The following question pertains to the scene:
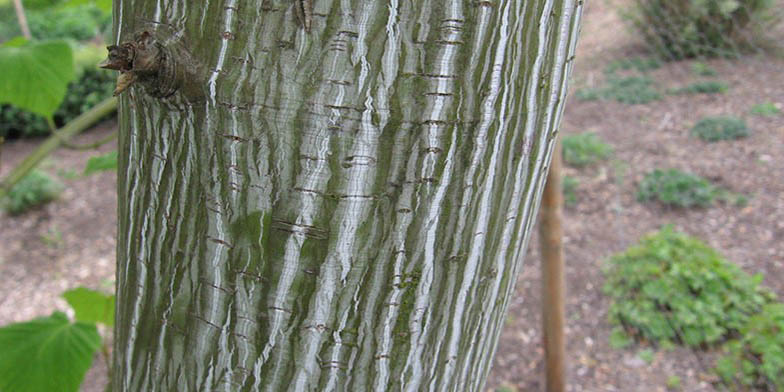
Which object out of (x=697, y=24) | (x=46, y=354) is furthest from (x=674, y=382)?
(x=697, y=24)

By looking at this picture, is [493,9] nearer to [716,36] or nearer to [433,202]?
[433,202]

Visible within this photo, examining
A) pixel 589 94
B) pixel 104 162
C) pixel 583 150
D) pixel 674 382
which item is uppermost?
pixel 589 94

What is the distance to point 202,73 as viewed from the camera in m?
0.53

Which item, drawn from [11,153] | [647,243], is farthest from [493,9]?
[11,153]

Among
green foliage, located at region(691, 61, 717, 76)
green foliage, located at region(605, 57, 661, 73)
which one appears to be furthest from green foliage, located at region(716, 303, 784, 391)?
green foliage, located at region(605, 57, 661, 73)

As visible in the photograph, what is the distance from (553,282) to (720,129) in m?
3.42

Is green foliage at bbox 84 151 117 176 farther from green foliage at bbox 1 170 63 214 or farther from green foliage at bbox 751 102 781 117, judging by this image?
green foliage at bbox 751 102 781 117

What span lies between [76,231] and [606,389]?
498cm

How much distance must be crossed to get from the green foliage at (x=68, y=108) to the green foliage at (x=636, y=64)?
6088 mm

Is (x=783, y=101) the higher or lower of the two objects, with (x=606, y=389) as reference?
higher

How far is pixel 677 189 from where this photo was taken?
445 centimetres

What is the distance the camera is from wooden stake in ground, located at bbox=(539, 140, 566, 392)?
253 centimetres

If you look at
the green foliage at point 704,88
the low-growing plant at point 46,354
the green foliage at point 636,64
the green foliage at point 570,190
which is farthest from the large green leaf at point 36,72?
the green foliage at point 636,64

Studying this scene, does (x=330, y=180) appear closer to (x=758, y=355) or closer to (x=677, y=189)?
(x=758, y=355)
